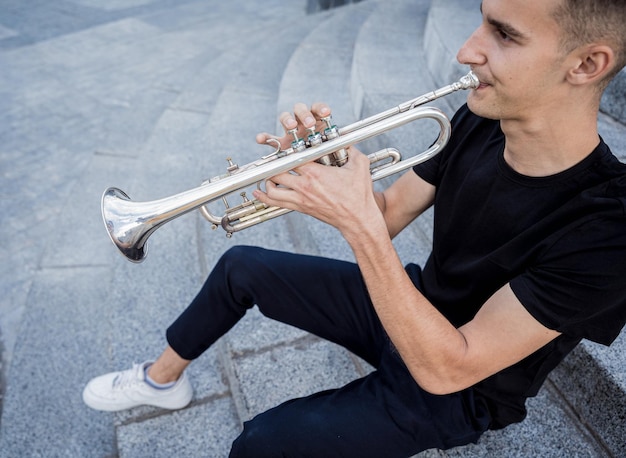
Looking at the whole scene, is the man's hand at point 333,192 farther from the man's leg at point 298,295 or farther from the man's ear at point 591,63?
the man's ear at point 591,63

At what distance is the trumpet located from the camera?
1.53 metres

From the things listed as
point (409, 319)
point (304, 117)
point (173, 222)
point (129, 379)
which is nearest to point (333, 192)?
point (304, 117)

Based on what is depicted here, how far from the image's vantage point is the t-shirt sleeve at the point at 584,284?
1244 millimetres

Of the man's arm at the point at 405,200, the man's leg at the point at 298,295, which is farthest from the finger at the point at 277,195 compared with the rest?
the man's arm at the point at 405,200

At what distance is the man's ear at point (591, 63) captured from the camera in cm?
131

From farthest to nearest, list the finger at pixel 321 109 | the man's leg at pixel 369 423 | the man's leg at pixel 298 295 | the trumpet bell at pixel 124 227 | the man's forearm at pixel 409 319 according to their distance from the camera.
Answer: the man's leg at pixel 298 295, the trumpet bell at pixel 124 227, the finger at pixel 321 109, the man's leg at pixel 369 423, the man's forearm at pixel 409 319

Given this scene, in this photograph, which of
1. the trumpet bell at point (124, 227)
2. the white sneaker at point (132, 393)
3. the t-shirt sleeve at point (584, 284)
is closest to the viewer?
the t-shirt sleeve at point (584, 284)

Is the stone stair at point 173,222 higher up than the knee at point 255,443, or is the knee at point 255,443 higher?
the knee at point 255,443

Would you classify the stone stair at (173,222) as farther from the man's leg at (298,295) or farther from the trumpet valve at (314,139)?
the trumpet valve at (314,139)

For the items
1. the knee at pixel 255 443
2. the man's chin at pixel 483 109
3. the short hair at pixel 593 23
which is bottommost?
the knee at pixel 255 443

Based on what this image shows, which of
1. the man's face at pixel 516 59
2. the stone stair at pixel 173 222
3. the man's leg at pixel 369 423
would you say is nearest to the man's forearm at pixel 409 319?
the man's leg at pixel 369 423

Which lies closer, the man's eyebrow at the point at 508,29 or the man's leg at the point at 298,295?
the man's eyebrow at the point at 508,29

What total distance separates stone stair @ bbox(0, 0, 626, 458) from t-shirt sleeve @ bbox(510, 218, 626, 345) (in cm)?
59

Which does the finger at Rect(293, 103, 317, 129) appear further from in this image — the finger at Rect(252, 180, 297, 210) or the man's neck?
the man's neck
